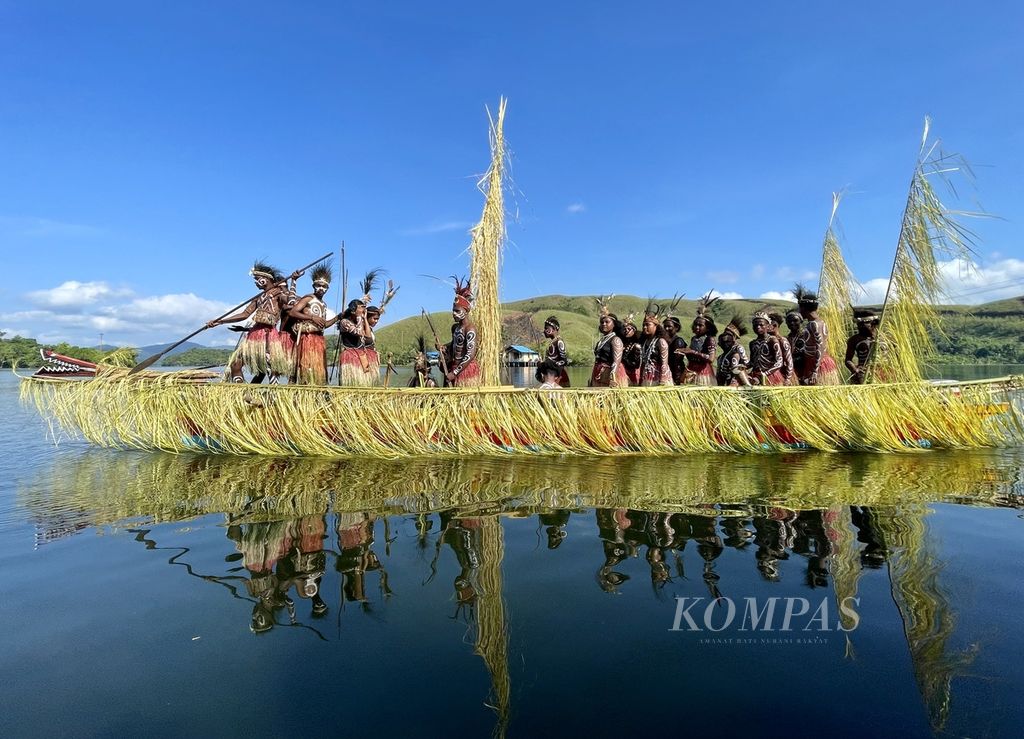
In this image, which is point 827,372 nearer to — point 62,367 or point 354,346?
point 354,346

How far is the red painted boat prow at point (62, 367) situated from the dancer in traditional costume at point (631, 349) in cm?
1058

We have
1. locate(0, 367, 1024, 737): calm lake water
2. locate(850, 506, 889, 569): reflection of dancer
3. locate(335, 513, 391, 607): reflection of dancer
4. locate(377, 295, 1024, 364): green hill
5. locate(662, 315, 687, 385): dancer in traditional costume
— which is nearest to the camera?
locate(0, 367, 1024, 737): calm lake water

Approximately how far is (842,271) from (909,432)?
688 cm

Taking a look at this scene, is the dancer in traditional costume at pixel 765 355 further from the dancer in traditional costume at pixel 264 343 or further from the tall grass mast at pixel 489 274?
the dancer in traditional costume at pixel 264 343

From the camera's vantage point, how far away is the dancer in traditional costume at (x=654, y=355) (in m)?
10.7

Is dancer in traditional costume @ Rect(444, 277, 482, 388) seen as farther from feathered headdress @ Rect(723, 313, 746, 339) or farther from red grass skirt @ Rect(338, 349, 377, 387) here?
feathered headdress @ Rect(723, 313, 746, 339)

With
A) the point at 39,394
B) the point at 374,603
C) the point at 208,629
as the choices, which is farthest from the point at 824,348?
the point at 39,394

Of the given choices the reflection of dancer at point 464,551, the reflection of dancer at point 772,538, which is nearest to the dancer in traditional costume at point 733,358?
the reflection of dancer at point 772,538

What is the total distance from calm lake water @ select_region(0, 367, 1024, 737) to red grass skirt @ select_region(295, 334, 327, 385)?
3530 mm

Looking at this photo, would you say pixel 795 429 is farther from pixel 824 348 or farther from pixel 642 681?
pixel 642 681

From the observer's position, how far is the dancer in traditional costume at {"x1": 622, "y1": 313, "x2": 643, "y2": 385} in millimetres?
11484

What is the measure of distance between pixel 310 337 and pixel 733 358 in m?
8.42

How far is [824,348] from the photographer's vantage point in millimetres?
10562

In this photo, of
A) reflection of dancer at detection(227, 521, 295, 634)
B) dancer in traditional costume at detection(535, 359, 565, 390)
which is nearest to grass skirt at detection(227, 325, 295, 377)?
reflection of dancer at detection(227, 521, 295, 634)
